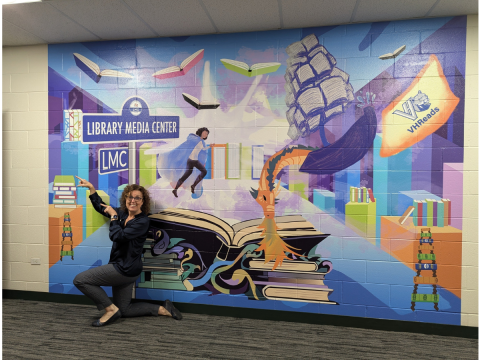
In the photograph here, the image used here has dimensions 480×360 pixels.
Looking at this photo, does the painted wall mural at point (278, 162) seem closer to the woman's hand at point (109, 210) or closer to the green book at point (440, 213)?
the green book at point (440, 213)

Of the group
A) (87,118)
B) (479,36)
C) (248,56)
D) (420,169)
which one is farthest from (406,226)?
(87,118)

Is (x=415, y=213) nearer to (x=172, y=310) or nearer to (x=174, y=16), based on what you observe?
(x=172, y=310)

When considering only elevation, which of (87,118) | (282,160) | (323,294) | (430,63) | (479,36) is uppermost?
(479,36)

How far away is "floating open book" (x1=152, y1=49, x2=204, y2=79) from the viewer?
310cm

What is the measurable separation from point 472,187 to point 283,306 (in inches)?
78.6

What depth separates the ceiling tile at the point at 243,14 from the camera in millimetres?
2555

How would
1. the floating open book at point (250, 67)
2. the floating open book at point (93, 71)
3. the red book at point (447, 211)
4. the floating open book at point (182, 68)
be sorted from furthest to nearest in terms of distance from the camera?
the floating open book at point (93, 71) → the floating open book at point (182, 68) → the floating open book at point (250, 67) → the red book at point (447, 211)

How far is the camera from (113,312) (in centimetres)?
292

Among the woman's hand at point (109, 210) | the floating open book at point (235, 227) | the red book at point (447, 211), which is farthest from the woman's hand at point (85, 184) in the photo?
the red book at point (447, 211)

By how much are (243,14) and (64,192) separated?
2578 millimetres

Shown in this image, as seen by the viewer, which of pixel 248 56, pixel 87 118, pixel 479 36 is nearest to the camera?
pixel 479 36

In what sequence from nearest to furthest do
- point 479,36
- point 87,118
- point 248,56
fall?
1. point 479,36
2. point 248,56
3. point 87,118

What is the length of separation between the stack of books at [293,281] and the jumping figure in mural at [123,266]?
90cm

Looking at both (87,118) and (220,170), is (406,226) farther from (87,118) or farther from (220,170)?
(87,118)
